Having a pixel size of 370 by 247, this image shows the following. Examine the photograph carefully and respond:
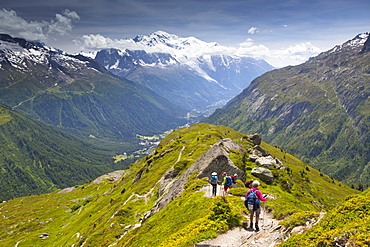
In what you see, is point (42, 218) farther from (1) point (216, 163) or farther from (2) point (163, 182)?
(1) point (216, 163)

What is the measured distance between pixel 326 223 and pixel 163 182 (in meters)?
58.2

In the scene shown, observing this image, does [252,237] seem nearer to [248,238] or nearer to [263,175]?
[248,238]

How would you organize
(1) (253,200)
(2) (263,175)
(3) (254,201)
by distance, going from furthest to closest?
(2) (263,175) → (1) (253,200) → (3) (254,201)

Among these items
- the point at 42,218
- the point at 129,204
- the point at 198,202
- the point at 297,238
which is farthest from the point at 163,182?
the point at 42,218

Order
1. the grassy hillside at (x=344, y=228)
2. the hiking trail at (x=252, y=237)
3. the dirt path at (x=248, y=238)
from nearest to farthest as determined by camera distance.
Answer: the grassy hillside at (x=344, y=228), the hiking trail at (x=252, y=237), the dirt path at (x=248, y=238)

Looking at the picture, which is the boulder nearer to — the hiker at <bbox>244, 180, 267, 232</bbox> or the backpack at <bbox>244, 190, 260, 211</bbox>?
the hiker at <bbox>244, 180, 267, 232</bbox>

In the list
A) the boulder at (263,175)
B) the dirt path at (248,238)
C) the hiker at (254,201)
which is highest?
the hiker at (254,201)

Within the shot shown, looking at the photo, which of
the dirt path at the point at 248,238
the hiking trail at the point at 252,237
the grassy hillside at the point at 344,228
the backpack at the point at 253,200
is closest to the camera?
the grassy hillside at the point at 344,228

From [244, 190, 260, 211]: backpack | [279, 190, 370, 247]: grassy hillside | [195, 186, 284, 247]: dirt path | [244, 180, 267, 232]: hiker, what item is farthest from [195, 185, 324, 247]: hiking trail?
[279, 190, 370, 247]: grassy hillside

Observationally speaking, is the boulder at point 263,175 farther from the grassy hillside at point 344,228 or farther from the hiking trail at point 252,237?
the grassy hillside at point 344,228

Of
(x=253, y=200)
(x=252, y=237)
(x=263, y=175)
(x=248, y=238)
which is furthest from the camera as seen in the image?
Result: (x=263, y=175)

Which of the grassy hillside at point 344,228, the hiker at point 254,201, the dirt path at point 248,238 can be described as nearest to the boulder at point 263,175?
the dirt path at point 248,238

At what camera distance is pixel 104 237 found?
56.6 metres

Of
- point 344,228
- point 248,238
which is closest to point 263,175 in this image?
point 248,238
